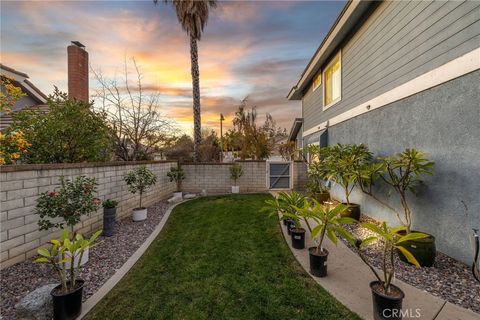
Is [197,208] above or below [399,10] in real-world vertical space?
below

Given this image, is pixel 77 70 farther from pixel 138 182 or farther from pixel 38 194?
pixel 38 194

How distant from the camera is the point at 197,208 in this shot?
7.64 m

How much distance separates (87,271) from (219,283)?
216 cm

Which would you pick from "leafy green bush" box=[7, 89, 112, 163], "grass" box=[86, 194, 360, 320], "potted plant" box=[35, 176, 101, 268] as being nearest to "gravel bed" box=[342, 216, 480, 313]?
"grass" box=[86, 194, 360, 320]

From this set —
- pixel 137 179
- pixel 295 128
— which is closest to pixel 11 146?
pixel 137 179

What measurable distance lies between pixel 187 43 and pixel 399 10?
9692 mm

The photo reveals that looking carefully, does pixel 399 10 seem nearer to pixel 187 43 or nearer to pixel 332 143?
pixel 332 143

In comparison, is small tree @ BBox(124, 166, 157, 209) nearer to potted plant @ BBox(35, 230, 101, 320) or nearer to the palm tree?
potted plant @ BBox(35, 230, 101, 320)

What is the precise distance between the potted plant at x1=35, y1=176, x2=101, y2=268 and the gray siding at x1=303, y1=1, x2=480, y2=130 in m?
6.67

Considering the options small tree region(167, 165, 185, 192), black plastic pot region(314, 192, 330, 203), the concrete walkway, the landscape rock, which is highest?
small tree region(167, 165, 185, 192)

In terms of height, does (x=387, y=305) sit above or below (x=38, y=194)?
below

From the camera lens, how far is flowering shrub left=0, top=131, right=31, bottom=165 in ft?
13.0

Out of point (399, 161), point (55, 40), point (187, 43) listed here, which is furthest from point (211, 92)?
point (399, 161)

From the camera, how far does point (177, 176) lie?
32.5ft
